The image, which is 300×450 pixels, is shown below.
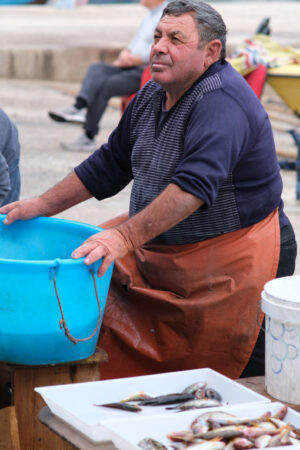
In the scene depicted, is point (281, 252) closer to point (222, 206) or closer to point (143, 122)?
point (222, 206)

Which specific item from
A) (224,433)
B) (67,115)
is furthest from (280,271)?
(67,115)

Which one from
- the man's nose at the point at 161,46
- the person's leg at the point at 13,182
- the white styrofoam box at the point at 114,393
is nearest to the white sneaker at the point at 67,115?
the person's leg at the point at 13,182

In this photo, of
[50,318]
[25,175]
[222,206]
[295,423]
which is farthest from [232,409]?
[25,175]

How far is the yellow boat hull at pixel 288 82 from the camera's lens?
655 cm

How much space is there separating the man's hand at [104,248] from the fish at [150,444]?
0.64 meters

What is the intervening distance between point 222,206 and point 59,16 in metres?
17.8

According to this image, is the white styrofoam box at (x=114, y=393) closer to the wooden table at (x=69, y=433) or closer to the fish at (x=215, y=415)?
the wooden table at (x=69, y=433)

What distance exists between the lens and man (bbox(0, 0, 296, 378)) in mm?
2711

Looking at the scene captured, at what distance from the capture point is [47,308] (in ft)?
8.35

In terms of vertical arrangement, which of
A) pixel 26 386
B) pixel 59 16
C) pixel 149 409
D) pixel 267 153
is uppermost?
pixel 267 153

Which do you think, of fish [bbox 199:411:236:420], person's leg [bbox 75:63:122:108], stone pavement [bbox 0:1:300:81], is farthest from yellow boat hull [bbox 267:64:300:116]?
stone pavement [bbox 0:1:300:81]

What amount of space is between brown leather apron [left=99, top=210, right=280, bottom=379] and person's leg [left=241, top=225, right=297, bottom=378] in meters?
0.06

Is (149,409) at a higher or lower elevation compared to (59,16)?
higher

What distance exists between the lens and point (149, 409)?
2361 millimetres
